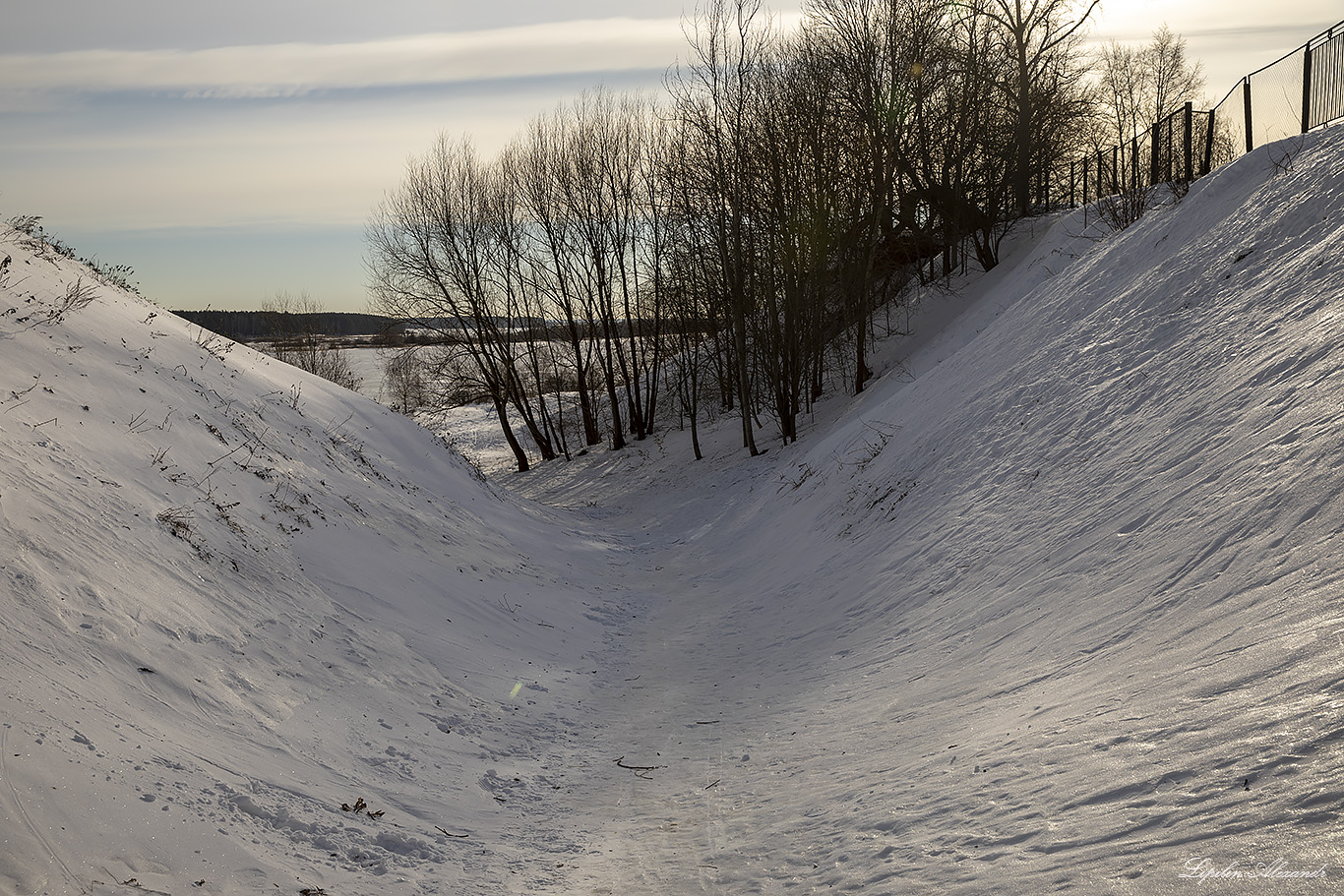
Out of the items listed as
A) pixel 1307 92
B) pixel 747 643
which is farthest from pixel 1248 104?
pixel 747 643

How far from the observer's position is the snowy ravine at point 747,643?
12.3 feet

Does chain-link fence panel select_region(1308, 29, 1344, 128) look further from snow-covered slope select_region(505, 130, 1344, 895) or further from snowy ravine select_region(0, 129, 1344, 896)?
snowy ravine select_region(0, 129, 1344, 896)

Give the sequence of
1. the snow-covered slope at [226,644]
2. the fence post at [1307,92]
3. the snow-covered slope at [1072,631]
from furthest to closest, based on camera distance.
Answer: the fence post at [1307,92] → the snow-covered slope at [226,644] → the snow-covered slope at [1072,631]

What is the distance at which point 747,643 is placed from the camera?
943 centimetres

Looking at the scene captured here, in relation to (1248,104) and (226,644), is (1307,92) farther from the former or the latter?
(226,644)

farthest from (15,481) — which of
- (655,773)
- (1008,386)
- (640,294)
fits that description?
(640,294)

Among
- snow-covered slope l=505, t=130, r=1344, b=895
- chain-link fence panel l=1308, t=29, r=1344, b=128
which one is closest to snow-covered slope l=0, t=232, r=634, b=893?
snow-covered slope l=505, t=130, r=1344, b=895

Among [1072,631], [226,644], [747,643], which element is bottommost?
[747,643]

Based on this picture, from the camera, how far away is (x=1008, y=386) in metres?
11.7

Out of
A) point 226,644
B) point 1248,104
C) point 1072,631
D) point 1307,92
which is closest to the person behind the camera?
point 1072,631

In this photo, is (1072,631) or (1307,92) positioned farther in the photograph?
(1307,92)

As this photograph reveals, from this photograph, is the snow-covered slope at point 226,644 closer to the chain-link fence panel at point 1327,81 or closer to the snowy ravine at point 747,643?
the snowy ravine at point 747,643

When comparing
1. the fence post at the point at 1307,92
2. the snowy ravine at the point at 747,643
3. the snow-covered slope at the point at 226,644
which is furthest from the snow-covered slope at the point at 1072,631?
the fence post at the point at 1307,92

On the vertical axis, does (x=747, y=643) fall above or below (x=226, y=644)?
below
